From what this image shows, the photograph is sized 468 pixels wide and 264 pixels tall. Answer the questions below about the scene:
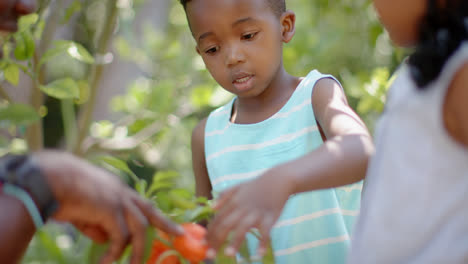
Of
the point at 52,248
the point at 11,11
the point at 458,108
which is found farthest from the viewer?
the point at 11,11

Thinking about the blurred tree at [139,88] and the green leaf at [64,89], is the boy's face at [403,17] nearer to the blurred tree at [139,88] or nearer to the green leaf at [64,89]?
the blurred tree at [139,88]

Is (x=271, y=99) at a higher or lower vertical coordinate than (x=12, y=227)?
Answer: lower

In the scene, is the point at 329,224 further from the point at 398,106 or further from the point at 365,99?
the point at 365,99

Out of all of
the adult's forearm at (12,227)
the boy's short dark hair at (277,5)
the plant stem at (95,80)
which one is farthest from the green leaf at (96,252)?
the plant stem at (95,80)

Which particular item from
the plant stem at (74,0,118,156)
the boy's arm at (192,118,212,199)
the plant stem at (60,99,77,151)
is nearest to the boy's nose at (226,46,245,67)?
the boy's arm at (192,118,212,199)

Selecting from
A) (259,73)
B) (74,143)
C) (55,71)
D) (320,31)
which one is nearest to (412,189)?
(259,73)

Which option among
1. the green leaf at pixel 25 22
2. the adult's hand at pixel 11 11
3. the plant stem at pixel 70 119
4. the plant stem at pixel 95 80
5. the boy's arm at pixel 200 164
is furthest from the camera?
the plant stem at pixel 70 119

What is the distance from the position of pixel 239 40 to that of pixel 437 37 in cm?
60

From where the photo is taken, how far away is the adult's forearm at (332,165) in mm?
763

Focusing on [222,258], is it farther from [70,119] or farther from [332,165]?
[70,119]

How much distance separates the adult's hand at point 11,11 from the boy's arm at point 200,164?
60 centimetres

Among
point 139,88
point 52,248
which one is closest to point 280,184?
point 52,248

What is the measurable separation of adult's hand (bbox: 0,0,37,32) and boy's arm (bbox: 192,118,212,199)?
23.7 inches

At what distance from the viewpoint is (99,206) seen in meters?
0.70
